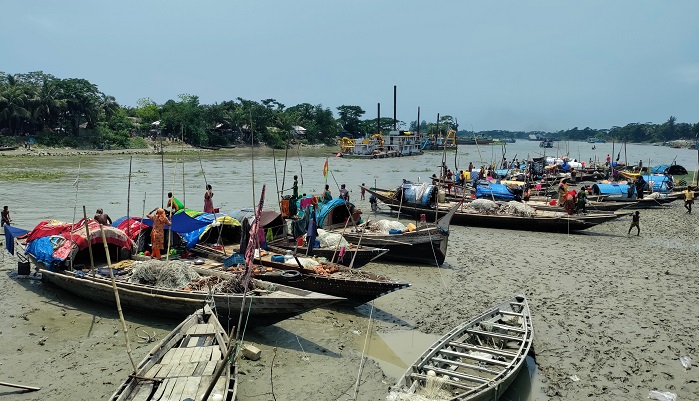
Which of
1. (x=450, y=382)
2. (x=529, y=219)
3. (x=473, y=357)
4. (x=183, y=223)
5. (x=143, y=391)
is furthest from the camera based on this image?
(x=529, y=219)

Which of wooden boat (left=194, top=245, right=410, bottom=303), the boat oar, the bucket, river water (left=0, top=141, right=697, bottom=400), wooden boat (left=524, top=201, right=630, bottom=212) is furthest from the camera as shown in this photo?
wooden boat (left=524, top=201, right=630, bottom=212)

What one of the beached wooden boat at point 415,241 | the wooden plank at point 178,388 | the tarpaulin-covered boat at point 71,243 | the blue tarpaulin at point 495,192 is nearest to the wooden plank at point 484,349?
the wooden plank at point 178,388

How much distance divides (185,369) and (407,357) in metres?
3.40

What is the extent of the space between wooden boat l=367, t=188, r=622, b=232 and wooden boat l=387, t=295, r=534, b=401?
931 centimetres

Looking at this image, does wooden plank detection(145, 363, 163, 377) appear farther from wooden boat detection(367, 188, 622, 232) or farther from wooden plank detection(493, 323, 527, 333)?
wooden boat detection(367, 188, 622, 232)

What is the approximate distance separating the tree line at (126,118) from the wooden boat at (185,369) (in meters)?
28.9

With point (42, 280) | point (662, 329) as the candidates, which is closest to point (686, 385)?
point (662, 329)

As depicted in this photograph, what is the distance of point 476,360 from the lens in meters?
6.76

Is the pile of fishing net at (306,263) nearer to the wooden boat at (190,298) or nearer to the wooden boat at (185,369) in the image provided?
the wooden boat at (190,298)

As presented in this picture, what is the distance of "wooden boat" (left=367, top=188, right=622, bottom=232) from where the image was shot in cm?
1738

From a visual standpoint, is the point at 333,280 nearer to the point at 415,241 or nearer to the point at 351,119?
the point at 415,241

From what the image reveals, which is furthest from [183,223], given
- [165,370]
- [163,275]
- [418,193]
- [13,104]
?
[13,104]

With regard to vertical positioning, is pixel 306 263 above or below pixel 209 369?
above

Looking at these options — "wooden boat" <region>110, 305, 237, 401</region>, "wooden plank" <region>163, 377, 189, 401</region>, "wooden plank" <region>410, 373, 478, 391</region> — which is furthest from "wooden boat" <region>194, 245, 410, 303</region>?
"wooden plank" <region>163, 377, 189, 401</region>
